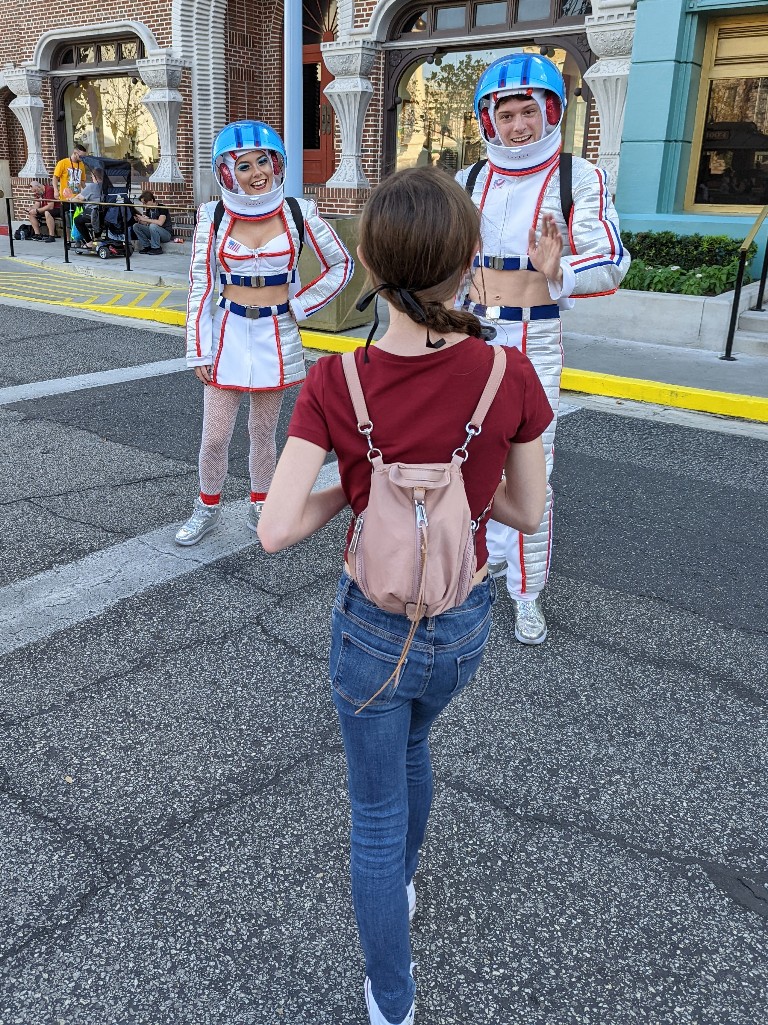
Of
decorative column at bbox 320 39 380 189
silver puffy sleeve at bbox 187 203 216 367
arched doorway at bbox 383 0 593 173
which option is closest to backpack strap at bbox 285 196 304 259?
silver puffy sleeve at bbox 187 203 216 367

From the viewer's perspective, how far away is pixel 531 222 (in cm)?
354

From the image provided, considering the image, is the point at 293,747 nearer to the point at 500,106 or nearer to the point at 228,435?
the point at 228,435

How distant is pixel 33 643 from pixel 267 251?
2.12 metres

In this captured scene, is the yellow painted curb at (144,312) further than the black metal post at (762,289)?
Yes

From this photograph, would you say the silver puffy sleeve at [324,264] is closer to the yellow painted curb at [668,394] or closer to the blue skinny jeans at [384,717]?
the blue skinny jeans at [384,717]

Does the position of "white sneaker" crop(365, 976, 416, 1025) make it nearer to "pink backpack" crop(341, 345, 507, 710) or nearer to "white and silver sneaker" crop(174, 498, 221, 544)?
"pink backpack" crop(341, 345, 507, 710)

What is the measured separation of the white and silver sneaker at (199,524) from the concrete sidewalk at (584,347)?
14.5 ft

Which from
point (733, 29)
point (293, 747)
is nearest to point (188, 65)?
point (733, 29)

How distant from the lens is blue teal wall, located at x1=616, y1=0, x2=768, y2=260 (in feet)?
35.3

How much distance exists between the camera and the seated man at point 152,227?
16344 millimetres

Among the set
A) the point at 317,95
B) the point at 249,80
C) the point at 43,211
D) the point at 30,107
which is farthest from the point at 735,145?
the point at 30,107

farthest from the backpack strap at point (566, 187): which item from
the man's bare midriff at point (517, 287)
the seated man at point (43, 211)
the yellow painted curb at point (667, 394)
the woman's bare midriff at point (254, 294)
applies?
the seated man at point (43, 211)

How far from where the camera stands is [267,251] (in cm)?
435

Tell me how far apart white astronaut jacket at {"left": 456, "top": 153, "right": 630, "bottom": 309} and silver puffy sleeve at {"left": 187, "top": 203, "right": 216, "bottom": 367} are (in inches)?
54.1
